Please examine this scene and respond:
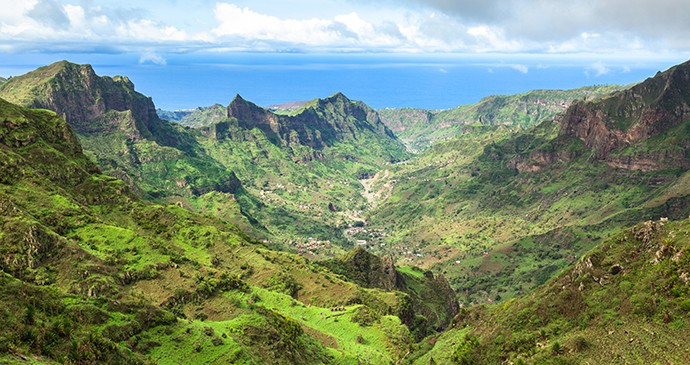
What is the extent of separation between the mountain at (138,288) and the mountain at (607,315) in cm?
3141

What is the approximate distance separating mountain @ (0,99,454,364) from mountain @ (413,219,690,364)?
3141 centimetres

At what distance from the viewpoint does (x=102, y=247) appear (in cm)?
10794

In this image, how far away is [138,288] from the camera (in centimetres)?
9800

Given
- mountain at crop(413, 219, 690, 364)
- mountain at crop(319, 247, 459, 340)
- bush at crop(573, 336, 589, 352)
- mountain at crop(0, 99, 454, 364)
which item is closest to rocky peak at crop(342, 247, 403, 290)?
mountain at crop(319, 247, 459, 340)

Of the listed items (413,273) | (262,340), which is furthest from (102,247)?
(413,273)

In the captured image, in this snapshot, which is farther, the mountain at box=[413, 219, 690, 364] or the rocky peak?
the rocky peak

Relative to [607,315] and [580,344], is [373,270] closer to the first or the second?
[607,315]

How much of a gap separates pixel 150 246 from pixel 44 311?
2221 inches

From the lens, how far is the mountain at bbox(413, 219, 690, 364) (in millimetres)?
58438

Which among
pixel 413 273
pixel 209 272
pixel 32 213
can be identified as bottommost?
pixel 413 273

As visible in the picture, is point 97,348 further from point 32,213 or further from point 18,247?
point 32,213

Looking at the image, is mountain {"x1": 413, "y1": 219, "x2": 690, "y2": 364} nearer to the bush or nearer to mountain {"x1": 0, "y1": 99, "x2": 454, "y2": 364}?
the bush

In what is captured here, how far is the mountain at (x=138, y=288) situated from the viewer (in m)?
62.2

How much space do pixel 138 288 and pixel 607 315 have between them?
282 feet
